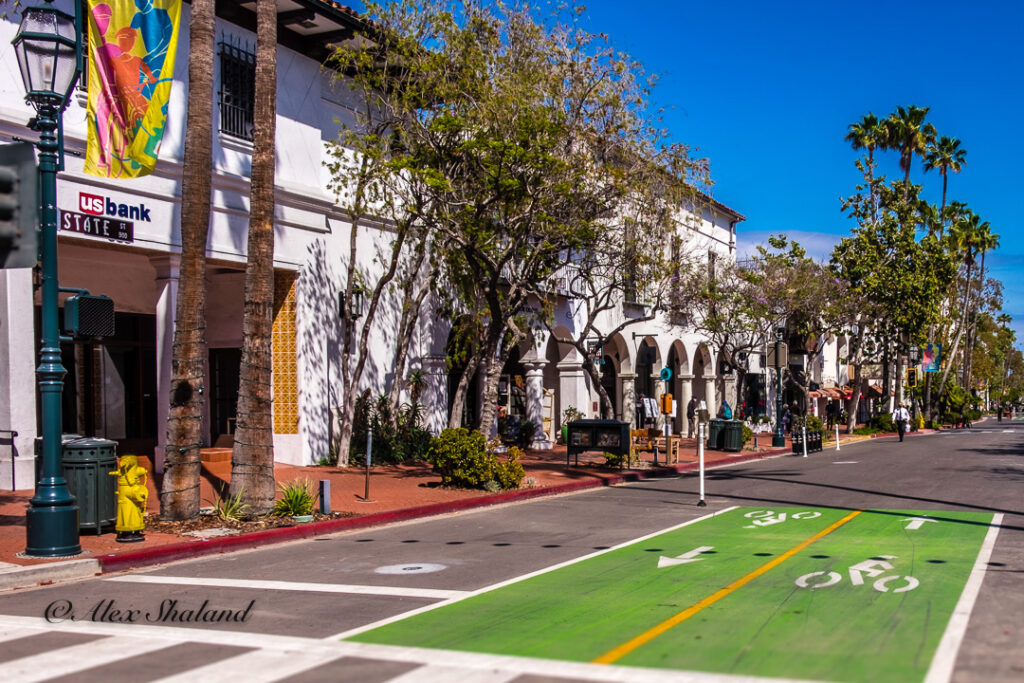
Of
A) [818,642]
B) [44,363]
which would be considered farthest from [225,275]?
[818,642]

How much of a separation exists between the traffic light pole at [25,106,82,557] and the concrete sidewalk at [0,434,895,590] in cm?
24

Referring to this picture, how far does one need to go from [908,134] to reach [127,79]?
44.6 metres

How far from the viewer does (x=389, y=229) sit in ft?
76.8

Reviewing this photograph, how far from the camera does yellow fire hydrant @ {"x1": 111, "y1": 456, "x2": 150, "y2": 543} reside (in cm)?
1152

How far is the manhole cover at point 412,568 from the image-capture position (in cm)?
995

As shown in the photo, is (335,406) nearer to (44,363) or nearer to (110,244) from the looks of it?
(110,244)

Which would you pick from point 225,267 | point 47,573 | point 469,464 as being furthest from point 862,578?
point 225,267

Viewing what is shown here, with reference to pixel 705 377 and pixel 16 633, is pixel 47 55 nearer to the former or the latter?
pixel 16 633

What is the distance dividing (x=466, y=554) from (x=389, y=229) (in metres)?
13.6

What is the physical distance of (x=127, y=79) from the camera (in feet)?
52.1

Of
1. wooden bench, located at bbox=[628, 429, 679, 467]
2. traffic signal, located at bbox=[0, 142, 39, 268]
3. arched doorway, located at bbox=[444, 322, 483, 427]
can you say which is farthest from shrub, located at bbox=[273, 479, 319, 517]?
wooden bench, located at bbox=[628, 429, 679, 467]

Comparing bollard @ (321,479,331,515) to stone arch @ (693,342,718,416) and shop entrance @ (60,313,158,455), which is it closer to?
shop entrance @ (60,313,158,455)

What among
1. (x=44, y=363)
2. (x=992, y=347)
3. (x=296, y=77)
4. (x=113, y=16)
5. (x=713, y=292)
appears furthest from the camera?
(x=992, y=347)

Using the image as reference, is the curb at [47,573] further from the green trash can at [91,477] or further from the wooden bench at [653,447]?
the wooden bench at [653,447]
